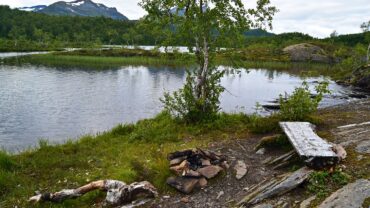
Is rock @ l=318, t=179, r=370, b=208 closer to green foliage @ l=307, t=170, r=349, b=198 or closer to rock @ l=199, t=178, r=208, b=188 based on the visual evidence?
green foliage @ l=307, t=170, r=349, b=198

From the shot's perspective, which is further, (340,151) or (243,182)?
(340,151)

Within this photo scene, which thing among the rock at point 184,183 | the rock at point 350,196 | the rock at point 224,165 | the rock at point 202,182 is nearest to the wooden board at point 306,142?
the rock at point 350,196

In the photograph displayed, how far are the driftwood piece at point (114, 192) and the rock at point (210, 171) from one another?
1.92 m

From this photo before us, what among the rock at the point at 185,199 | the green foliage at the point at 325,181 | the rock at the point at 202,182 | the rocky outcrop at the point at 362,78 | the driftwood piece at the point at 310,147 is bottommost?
the rocky outcrop at the point at 362,78

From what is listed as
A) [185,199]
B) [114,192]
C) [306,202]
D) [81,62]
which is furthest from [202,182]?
[81,62]

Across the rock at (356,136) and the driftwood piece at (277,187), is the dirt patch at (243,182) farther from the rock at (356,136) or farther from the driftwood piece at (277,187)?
the driftwood piece at (277,187)

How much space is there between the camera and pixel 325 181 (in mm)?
11047

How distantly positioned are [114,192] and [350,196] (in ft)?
23.7

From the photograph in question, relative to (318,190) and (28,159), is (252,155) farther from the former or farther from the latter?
(28,159)

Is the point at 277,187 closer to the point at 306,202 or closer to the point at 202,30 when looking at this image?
the point at 306,202

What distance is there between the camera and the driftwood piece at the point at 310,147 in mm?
11758

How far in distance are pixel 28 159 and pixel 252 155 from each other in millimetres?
10239

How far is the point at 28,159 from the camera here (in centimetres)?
1697

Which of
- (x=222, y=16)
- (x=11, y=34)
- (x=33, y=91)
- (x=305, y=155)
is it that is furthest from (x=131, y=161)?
(x=11, y=34)
